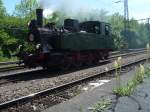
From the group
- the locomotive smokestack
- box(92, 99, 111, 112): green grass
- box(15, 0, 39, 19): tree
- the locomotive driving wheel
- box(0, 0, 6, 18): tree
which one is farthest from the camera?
box(15, 0, 39, 19): tree

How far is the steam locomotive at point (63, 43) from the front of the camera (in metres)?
19.6

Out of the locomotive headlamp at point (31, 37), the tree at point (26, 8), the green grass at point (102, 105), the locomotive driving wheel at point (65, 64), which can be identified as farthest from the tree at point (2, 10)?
the green grass at point (102, 105)

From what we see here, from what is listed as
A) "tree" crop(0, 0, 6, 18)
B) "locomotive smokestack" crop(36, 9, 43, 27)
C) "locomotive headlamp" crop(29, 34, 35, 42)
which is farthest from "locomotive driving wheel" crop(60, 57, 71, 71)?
"tree" crop(0, 0, 6, 18)

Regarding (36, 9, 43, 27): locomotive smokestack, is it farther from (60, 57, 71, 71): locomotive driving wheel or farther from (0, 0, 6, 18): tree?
(0, 0, 6, 18): tree

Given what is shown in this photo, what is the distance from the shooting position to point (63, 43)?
20656 millimetres

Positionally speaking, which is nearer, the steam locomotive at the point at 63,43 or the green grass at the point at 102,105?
the green grass at the point at 102,105

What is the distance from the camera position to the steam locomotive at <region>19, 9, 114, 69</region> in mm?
19625

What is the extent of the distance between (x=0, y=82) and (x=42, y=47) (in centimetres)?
411

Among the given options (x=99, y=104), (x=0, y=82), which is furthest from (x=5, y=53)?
(x=99, y=104)

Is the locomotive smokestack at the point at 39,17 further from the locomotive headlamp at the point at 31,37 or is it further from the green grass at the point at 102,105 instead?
the green grass at the point at 102,105

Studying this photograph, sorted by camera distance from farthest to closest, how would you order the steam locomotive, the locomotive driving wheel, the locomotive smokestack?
the locomotive driving wheel
the locomotive smokestack
the steam locomotive

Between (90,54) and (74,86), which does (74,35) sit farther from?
(74,86)

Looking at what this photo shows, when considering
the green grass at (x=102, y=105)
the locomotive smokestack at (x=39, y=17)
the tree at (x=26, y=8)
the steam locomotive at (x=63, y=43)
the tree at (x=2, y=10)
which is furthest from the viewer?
the tree at (x=26, y=8)

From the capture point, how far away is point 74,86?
563 inches
